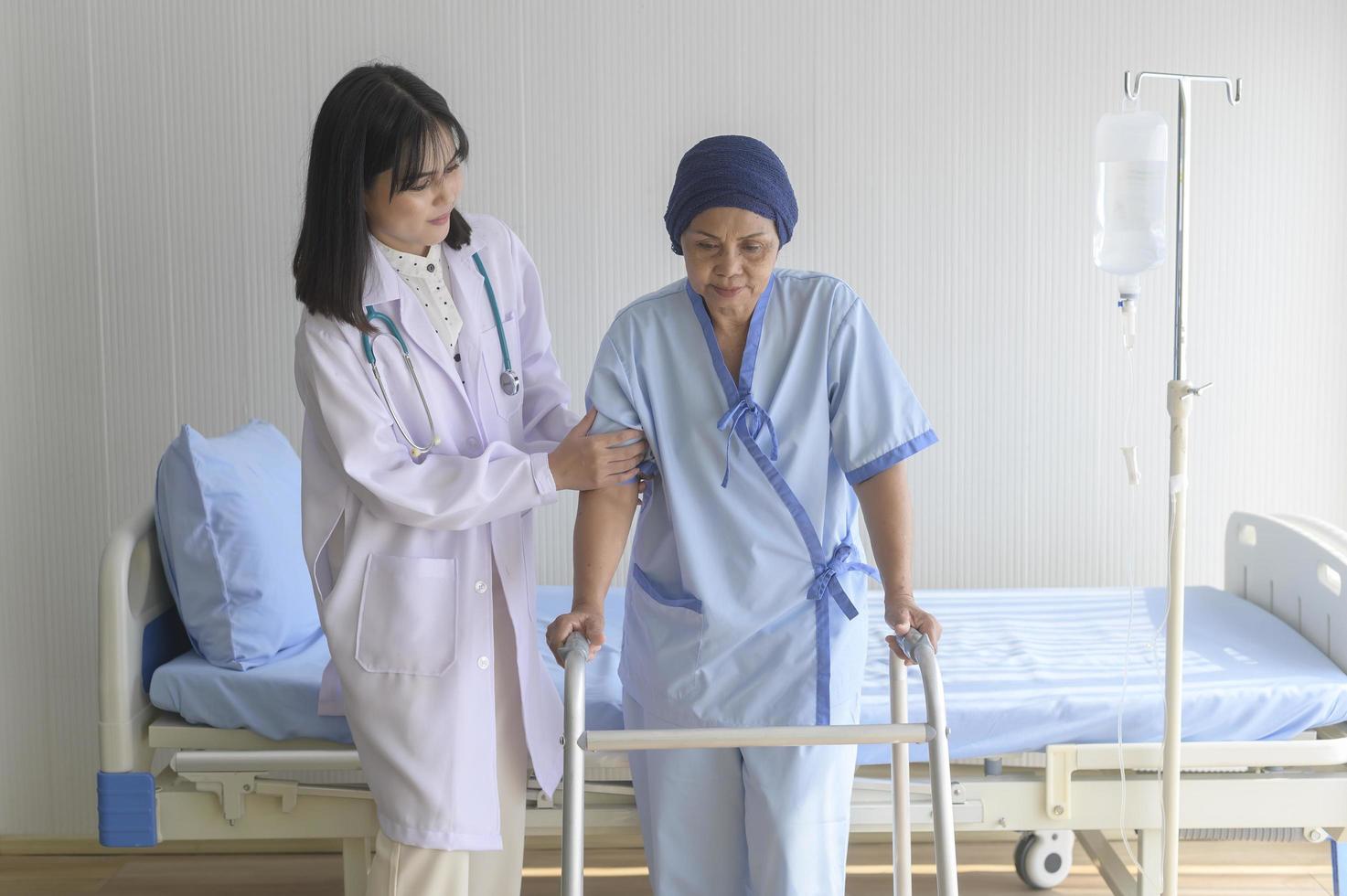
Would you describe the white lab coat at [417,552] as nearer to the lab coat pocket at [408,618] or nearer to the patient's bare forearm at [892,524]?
the lab coat pocket at [408,618]

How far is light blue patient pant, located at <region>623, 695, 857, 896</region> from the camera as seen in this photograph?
5.20 ft

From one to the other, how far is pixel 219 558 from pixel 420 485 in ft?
2.27

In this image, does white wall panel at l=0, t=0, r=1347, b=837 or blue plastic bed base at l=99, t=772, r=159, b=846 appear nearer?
blue plastic bed base at l=99, t=772, r=159, b=846

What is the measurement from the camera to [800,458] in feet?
5.28

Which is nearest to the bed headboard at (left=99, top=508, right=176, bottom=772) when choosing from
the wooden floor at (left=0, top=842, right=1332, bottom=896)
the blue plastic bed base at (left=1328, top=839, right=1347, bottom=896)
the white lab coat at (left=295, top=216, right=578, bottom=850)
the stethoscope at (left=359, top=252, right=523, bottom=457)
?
the white lab coat at (left=295, top=216, right=578, bottom=850)

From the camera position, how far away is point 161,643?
2223 mm

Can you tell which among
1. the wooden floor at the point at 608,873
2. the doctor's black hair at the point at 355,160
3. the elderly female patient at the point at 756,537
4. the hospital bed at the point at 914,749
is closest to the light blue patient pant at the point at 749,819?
the elderly female patient at the point at 756,537

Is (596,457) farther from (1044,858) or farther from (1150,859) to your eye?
(1044,858)

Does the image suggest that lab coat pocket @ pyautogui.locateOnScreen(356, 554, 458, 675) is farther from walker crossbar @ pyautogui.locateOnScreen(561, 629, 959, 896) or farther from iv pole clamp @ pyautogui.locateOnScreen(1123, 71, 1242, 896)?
iv pole clamp @ pyautogui.locateOnScreen(1123, 71, 1242, 896)

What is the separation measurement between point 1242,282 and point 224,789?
7.81 ft

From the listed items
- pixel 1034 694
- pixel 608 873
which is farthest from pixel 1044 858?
pixel 608 873

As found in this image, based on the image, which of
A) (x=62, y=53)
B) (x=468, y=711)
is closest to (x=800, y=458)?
(x=468, y=711)

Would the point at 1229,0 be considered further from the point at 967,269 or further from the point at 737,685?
the point at 737,685

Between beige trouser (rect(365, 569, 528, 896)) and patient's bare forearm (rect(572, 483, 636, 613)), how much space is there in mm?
177
